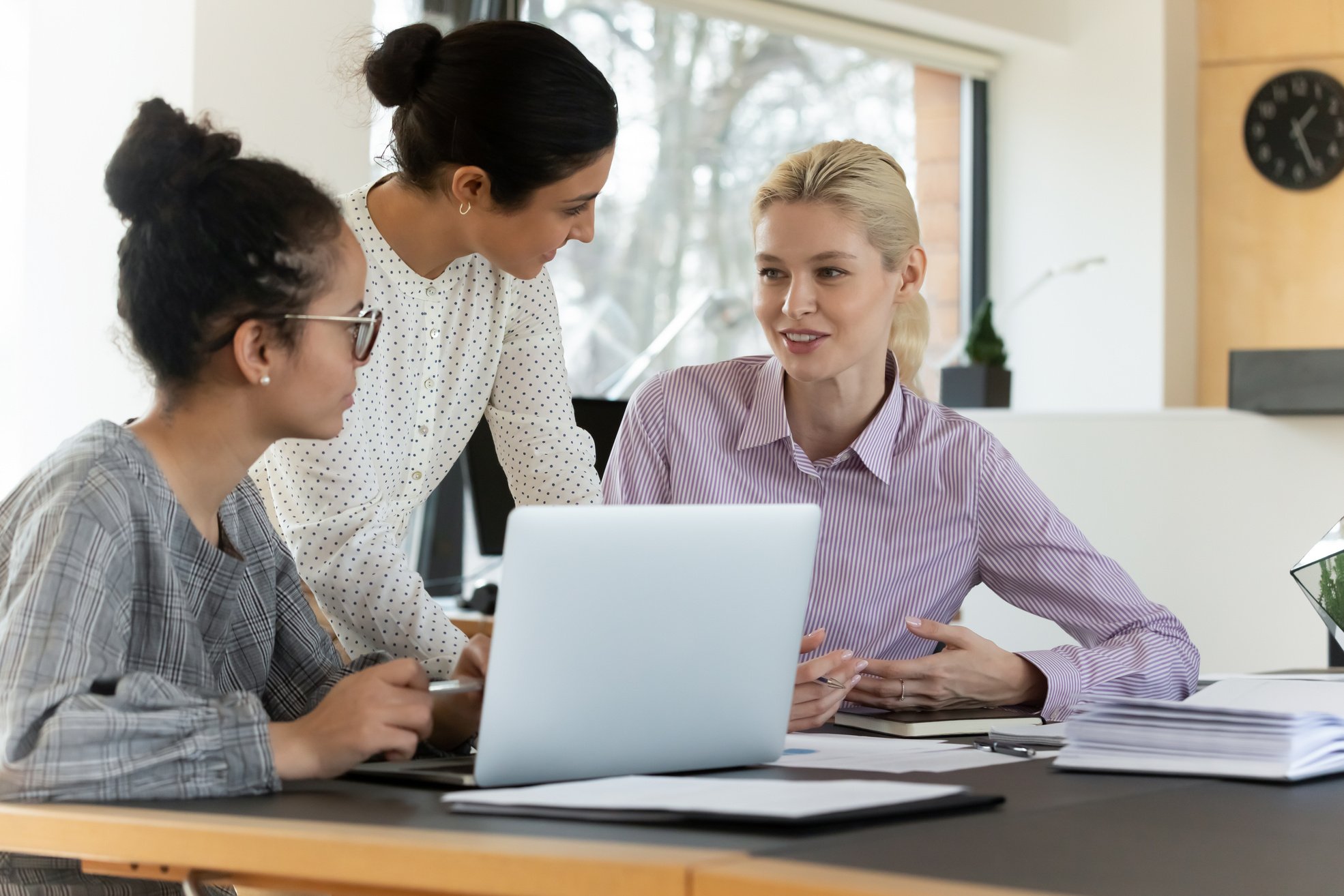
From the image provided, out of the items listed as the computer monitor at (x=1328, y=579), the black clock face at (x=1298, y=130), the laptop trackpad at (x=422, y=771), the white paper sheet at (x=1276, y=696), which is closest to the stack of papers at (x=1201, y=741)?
the white paper sheet at (x=1276, y=696)

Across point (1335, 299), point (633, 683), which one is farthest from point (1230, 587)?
point (633, 683)

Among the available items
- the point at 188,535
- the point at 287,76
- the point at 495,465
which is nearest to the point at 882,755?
the point at 188,535

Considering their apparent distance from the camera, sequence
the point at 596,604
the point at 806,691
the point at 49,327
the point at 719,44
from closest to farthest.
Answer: the point at 596,604 → the point at 806,691 → the point at 49,327 → the point at 719,44

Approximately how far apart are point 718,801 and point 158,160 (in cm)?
69

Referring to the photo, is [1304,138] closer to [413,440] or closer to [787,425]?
[787,425]

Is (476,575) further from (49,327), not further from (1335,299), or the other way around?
(1335,299)

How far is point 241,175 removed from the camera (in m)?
1.27

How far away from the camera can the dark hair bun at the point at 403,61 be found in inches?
70.8

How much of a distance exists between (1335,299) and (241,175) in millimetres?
5146

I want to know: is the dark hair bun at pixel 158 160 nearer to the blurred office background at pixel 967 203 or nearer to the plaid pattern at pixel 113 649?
the plaid pattern at pixel 113 649

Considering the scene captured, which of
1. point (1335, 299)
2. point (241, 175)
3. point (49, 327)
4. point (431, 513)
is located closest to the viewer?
point (241, 175)

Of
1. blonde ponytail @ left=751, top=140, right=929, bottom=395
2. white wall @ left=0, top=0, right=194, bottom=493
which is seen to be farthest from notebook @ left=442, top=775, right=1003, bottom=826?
white wall @ left=0, top=0, right=194, bottom=493

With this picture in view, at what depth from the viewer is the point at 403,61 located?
1.80 m

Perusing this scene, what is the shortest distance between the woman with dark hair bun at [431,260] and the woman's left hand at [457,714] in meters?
0.22
